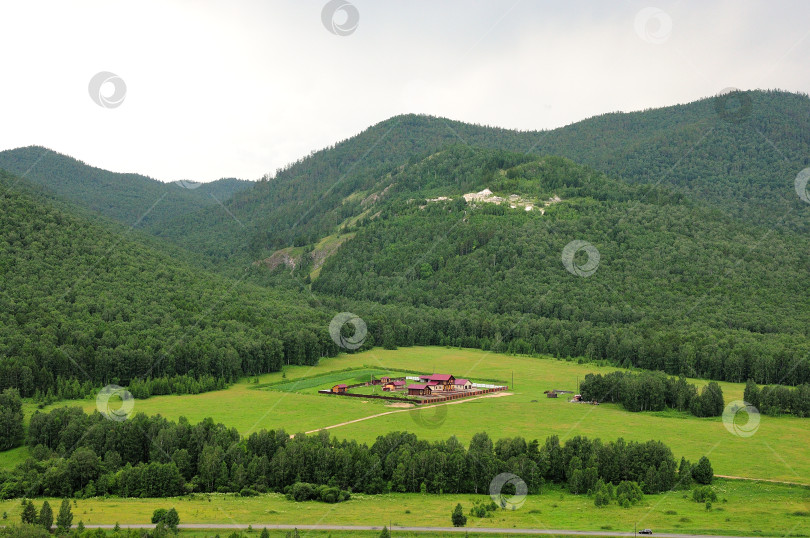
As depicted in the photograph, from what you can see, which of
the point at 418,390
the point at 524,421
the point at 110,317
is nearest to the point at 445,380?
the point at 418,390

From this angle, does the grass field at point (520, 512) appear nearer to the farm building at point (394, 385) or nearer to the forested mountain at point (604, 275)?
the farm building at point (394, 385)

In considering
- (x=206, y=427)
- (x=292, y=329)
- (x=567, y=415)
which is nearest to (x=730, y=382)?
(x=567, y=415)

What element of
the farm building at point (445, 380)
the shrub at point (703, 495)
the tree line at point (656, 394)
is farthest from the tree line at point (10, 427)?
→ the tree line at point (656, 394)

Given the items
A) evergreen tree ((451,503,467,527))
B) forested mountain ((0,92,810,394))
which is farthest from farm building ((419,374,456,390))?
evergreen tree ((451,503,467,527))

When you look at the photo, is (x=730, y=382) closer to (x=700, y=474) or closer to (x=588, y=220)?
(x=700, y=474)

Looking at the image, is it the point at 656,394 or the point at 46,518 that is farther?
the point at 656,394

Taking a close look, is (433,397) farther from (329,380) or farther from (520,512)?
(520,512)

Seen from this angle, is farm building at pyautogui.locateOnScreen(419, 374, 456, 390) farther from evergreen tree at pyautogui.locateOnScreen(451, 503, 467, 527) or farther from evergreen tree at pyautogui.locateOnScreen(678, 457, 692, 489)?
evergreen tree at pyautogui.locateOnScreen(451, 503, 467, 527)
